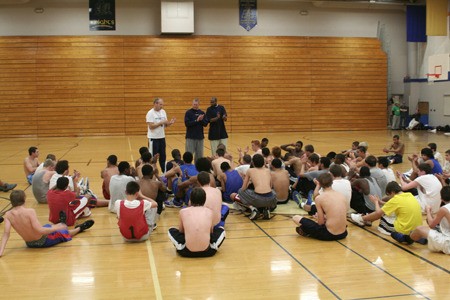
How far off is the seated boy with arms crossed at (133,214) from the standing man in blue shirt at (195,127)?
5.58 metres

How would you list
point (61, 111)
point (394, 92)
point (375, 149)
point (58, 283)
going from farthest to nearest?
point (394, 92) < point (61, 111) < point (375, 149) < point (58, 283)

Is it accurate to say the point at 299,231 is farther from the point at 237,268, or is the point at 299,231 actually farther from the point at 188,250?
the point at 188,250

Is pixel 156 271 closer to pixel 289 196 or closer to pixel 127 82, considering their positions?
pixel 289 196

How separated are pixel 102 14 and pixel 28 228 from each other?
21.7m

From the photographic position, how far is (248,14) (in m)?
27.7

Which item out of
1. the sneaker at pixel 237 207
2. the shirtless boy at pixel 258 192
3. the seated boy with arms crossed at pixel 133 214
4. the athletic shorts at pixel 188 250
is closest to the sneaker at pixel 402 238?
the shirtless boy at pixel 258 192

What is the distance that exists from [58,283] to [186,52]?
22.8 metres

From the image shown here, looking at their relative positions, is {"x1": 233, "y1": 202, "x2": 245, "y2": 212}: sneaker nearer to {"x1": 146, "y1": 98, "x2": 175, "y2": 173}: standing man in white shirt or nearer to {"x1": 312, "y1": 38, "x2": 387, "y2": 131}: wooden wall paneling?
{"x1": 146, "y1": 98, "x2": 175, "y2": 173}: standing man in white shirt

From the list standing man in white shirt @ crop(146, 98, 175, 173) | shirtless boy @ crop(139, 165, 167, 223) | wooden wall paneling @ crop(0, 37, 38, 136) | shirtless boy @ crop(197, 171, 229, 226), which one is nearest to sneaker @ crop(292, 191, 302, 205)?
shirtless boy @ crop(197, 171, 229, 226)

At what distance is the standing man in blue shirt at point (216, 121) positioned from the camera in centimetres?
1298

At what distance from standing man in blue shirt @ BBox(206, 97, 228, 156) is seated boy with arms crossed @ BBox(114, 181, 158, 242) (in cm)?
612

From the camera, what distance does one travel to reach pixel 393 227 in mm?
7305

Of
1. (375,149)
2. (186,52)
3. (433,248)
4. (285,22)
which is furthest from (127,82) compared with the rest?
(433,248)

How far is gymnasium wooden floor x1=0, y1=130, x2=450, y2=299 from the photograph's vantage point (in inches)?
205
